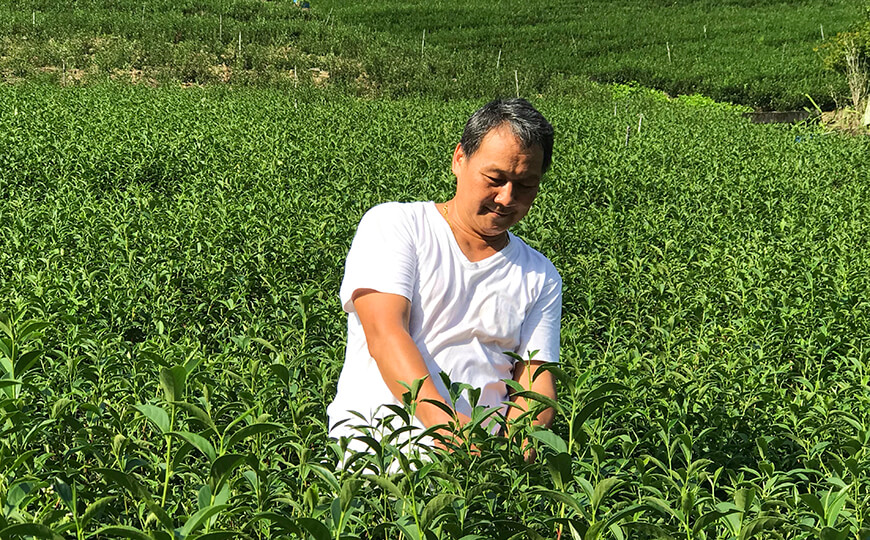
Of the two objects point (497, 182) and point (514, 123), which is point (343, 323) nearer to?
point (497, 182)

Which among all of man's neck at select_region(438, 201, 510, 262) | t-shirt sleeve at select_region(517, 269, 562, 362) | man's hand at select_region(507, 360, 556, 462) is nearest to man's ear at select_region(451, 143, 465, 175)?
man's neck at select_region(438, 201, 510, 262)

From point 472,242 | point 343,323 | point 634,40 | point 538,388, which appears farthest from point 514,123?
point 634,40

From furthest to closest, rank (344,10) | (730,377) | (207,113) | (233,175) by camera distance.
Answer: (344,10), (207,113), (233,175), (730,377)

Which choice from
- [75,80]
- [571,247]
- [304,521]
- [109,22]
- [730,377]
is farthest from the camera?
[109,22]

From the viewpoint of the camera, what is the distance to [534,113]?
2705mm

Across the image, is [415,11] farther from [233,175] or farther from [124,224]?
[124,224]

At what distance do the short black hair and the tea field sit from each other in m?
0.81

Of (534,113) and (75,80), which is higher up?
(534,113)

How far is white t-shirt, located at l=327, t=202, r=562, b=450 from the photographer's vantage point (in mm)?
2662

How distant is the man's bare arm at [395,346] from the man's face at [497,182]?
1.36ft

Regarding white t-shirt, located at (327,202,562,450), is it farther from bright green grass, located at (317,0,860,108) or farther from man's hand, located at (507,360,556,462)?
bright green grass, located at (317,0,860,108)

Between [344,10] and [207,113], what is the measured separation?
24.2 meters

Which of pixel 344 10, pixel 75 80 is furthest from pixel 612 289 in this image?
pixel 344 10

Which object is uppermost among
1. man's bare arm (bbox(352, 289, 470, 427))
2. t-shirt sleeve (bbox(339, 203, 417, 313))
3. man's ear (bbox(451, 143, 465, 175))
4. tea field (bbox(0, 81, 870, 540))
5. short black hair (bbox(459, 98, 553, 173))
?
short black hair (bbox(459, 98, 553, 173))
